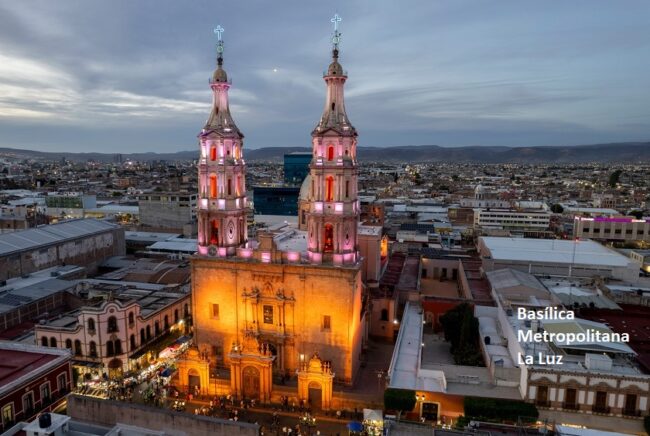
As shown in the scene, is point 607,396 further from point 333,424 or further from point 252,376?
point 252,376

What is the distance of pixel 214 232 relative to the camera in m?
39.2

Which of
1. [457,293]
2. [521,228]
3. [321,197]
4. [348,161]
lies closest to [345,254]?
[321,197]

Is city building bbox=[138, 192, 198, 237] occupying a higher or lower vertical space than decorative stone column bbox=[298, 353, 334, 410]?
higher

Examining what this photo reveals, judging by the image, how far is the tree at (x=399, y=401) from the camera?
3033 centimetres

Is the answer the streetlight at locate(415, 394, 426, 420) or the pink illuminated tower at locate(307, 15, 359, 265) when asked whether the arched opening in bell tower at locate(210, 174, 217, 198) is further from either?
the streetlight at locate(415, 394, 426, 420)

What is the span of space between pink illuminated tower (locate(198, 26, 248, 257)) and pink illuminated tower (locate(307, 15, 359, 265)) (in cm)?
670

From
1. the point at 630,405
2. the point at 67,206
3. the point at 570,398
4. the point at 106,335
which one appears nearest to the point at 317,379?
the point at 570,398

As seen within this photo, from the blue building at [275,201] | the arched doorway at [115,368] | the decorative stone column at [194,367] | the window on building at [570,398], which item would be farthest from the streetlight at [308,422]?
the blue building at [275,201]

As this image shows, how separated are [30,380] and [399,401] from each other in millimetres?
23031

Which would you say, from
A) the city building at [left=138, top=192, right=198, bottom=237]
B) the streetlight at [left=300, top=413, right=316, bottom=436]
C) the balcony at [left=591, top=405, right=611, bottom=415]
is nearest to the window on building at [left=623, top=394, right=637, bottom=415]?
the balcony at [left=591, top=405, right=611, bottom=415]

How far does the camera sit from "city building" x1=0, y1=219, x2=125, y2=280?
5253 centimetres

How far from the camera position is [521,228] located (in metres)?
99.1

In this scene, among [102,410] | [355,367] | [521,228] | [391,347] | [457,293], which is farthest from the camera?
[521,228]

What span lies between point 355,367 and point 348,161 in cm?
1656
